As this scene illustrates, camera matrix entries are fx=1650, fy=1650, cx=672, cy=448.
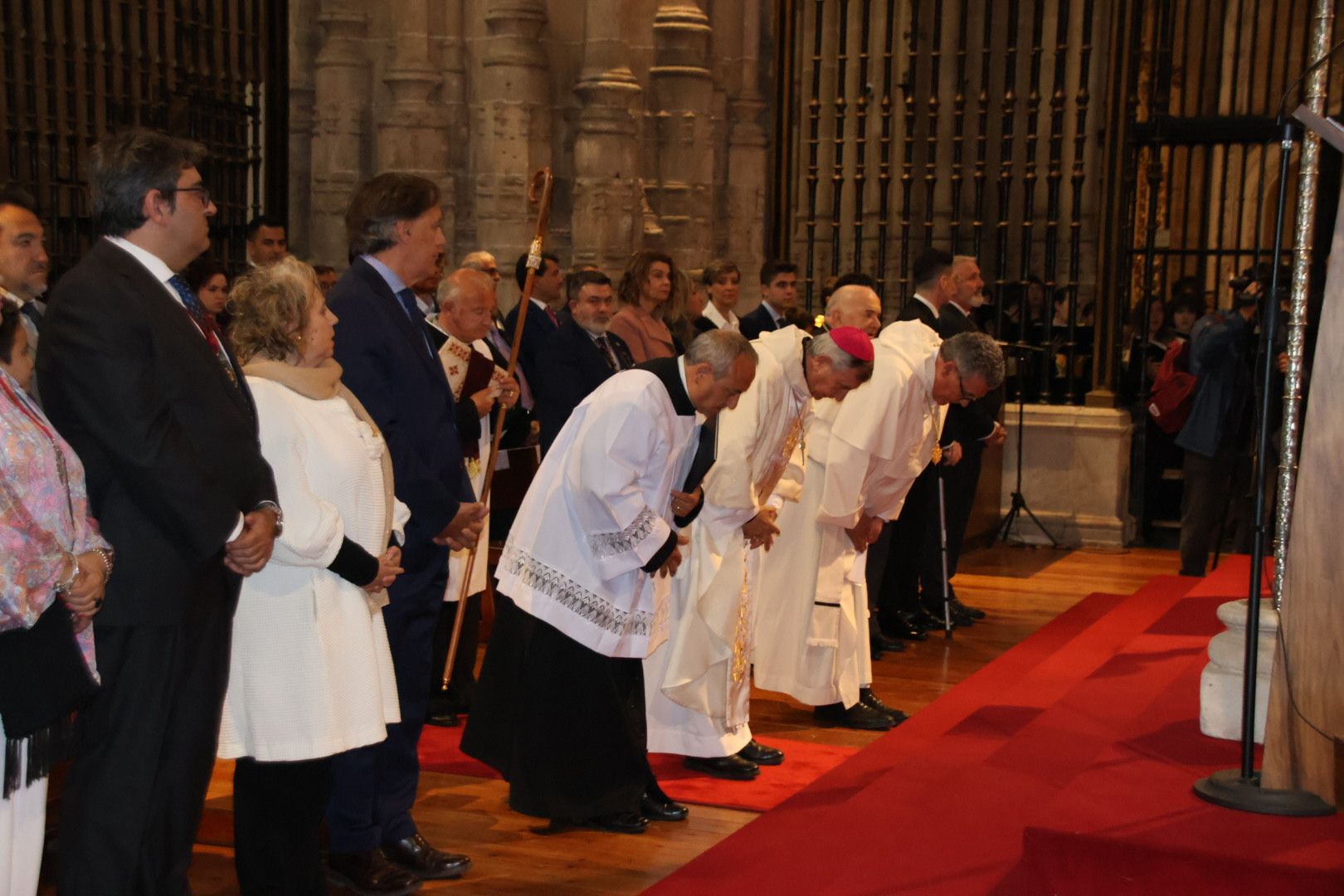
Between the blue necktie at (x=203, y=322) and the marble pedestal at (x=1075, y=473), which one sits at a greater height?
the blue necktie at (x=203, y=322)

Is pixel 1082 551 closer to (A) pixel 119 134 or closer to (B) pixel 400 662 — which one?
(B) pixel 400 662

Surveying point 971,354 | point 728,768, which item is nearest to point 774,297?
point 971,354

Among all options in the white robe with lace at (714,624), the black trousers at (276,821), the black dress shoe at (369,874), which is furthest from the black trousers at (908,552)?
the black trousers at (276,821)

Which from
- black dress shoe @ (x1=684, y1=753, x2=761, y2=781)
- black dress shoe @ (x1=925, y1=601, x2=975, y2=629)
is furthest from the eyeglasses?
black dress shoe @ (x1=925, y1=601, x2=975, y2=629)

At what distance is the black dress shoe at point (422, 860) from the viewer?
418 cm

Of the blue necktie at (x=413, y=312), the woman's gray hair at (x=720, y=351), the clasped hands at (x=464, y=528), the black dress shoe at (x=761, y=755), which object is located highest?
the blue necktie at (x=413, y=312)

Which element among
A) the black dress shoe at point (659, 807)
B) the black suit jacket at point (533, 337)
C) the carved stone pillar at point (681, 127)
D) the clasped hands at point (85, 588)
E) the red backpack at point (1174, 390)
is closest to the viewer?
the clasped hands at point (85, 588)

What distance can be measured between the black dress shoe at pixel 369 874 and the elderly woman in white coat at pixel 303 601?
28cm

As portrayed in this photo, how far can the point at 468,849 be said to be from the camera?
4.48m

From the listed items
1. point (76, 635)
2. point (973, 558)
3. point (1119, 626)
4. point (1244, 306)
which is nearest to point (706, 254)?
point (973, 558)

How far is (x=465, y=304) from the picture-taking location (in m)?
5.68

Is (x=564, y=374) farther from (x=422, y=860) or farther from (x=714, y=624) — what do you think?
(x=422, y=860)

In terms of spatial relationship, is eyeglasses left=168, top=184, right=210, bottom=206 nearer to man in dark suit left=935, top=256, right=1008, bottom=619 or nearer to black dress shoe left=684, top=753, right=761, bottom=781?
black dress shoe left=684, top=753, right=761, bottom=781

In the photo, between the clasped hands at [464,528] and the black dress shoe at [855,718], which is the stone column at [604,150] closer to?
the black dress shoe at [855,718]
